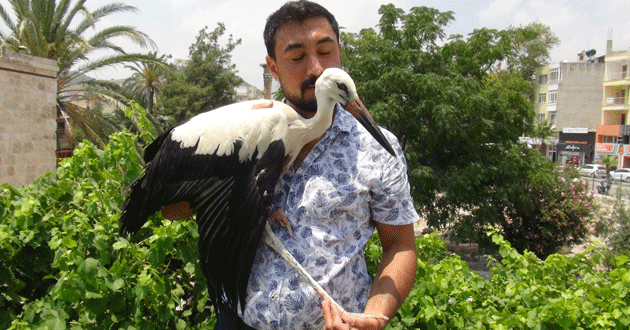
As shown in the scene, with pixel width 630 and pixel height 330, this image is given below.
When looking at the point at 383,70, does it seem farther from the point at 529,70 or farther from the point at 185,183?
the point at 529,70

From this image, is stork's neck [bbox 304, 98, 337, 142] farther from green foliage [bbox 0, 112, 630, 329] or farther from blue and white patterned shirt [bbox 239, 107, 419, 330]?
green foliage [bbox 0, 112, 630, 329]

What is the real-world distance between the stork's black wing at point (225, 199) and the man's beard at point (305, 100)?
234mm

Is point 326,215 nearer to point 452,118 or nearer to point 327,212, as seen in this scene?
point 327,212

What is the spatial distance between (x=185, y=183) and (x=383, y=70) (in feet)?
30.5

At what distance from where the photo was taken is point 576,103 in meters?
38.1

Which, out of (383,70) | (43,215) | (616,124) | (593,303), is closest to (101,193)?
(43,215)

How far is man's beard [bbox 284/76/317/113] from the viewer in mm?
1697

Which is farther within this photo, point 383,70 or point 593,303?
point 383,70

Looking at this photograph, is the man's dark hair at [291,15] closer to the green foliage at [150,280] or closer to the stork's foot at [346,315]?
the stork's foot at [346,315]

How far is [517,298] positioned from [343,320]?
53.8 inches

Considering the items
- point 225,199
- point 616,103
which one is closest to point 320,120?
point 225,199

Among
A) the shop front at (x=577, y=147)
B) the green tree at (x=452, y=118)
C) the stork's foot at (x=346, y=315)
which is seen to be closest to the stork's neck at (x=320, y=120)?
the stork's foot at (x=346, y=315)

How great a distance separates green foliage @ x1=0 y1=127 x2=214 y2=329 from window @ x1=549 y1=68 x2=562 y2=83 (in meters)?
41.4

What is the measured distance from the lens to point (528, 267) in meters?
2.70
